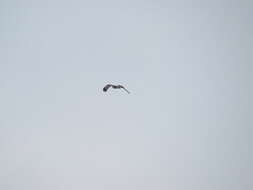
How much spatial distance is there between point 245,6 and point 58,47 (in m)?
1.22

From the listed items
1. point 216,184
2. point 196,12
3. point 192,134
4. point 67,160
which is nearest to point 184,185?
point 216,184

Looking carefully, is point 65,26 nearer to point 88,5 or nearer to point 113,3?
point 88,5

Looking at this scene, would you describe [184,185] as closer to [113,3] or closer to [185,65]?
[185,65]

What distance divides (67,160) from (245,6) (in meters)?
1.49

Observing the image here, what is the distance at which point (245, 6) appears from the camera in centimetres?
175

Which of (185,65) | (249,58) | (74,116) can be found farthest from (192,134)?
(74,116)

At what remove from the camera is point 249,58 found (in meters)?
1.74

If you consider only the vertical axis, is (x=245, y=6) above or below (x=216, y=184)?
above

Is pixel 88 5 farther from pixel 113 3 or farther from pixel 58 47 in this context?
pixel 58 47

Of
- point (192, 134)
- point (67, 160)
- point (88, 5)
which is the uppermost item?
point (88, 5)

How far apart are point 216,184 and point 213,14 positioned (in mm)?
1068

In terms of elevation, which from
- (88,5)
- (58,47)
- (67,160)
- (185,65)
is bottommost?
(67,160)

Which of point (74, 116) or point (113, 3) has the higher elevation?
point (113, 3)

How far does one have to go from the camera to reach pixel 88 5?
67.7 inches
